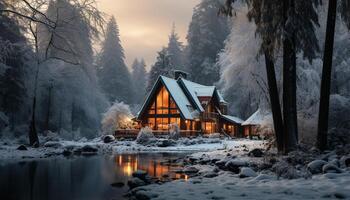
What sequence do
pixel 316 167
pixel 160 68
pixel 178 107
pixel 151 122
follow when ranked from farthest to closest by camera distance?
pixel 160 68, pixel 151 122, pixel 178 107, pixel 316 167

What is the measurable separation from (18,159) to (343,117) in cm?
1737

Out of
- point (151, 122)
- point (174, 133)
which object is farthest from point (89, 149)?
point (151, 122)

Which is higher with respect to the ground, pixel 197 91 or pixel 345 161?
pixel 197 91

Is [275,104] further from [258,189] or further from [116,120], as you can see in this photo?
[116,120]

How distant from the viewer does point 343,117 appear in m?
20.4

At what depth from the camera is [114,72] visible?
82750 mm

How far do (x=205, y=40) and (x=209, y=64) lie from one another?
626cm

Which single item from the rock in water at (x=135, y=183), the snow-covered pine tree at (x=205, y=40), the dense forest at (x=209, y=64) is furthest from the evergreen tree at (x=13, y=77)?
the snow-covered pine tree at (x=205, y=40)

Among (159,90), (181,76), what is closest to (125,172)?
(159,90)

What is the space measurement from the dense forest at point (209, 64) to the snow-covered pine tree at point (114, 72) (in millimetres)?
214

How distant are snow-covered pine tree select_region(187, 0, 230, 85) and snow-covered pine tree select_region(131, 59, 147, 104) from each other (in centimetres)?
1887

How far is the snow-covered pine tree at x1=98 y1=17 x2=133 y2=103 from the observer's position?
3191 inches

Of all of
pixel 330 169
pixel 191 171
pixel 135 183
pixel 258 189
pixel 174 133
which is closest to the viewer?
pixel 258 189

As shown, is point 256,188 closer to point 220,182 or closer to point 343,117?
point 220,182
